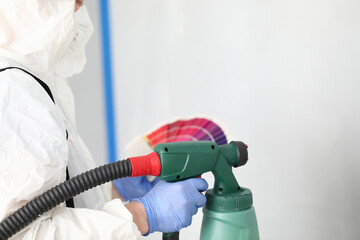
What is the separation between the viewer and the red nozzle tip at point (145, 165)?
0.68m

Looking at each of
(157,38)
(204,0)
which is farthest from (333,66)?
(157,38)

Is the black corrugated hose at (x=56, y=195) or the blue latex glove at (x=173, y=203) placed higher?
the black corrugated hose at (x=56, y=195)

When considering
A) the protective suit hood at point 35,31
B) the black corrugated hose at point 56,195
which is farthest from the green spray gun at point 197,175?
the protective suit hood at point 35,31

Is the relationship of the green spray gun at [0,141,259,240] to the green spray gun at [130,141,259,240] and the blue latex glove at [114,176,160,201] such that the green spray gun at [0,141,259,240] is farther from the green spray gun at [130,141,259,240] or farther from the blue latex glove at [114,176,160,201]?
the blue latex glove at [114,176,160,201]

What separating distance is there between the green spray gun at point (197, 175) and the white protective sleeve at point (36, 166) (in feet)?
0.09

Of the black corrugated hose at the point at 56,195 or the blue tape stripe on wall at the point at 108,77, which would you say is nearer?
the black corrugated hose at the point at 56,195

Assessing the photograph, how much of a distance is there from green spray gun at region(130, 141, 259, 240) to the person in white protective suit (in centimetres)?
3

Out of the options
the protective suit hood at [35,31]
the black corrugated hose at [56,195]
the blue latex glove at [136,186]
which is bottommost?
Result: the blue latex glove at [136,186]

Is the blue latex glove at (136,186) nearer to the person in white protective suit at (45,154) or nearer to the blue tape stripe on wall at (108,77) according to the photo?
the person in white protective suit at (45,154)

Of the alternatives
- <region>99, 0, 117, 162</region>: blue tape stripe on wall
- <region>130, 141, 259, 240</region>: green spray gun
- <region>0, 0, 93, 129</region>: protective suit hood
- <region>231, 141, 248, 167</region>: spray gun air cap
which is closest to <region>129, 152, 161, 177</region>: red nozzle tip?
<region>130, 141, 259, 240</region>: green spray gun

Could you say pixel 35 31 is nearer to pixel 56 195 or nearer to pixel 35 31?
pixel 35 31

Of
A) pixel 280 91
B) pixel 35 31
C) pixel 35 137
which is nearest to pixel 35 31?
pixel 35 31

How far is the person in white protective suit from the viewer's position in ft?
2.09

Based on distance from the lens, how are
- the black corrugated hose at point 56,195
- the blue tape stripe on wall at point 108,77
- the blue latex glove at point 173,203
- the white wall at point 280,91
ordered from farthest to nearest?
the blue tape stripe on wall at point 108,77
the white wall at point 280,91
the blue latex glove at point 173,203
the black corrugated hose at point 56,195
